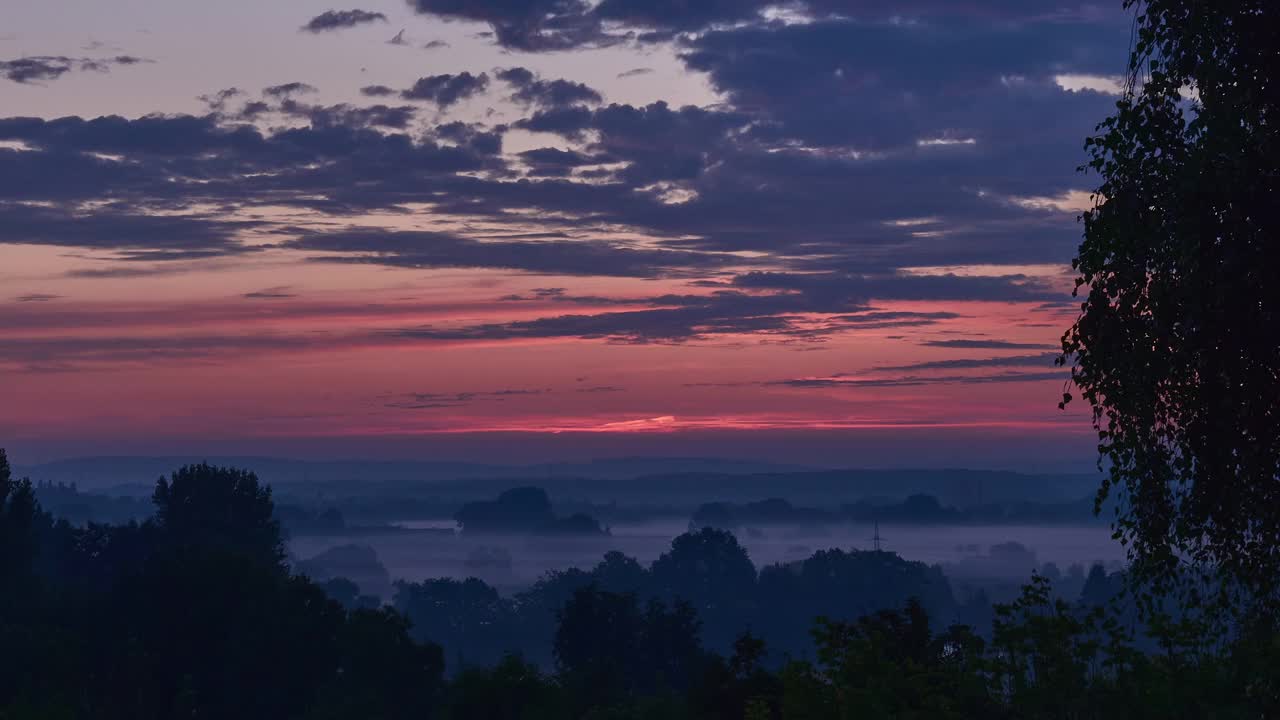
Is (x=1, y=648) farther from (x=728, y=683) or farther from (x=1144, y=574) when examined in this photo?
(x=1144, y=574)

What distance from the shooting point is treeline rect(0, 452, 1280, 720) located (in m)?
17.1

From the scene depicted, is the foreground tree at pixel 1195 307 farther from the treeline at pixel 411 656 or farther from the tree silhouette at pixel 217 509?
the tree silhouette at pixel 217 509

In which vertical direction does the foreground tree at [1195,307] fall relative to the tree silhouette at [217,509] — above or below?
above

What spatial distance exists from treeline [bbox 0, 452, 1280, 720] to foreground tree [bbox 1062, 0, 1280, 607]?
1.62 meters

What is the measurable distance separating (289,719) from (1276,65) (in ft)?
228

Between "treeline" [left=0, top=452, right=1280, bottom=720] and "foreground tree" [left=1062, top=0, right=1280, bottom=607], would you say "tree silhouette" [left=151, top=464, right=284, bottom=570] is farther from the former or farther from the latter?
"foreground tree" [left=1062, top=0, right=1280, bottom=607]

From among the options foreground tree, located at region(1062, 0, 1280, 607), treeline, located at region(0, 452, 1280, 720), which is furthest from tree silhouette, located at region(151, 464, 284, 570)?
foreground tree, located at region(1062, 0, 1280, 607)

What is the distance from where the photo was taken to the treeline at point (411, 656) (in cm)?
1708

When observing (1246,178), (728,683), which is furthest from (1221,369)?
(728,683)

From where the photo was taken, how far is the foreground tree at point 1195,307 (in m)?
18.0

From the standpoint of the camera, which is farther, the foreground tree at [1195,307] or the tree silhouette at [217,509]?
the tree silhouette at [217,509]

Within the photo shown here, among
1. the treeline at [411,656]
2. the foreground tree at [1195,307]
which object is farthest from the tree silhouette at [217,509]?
the foreground tree at [1195,307]

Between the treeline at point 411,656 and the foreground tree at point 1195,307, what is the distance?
1.62 meters

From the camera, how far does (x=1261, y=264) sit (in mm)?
17781
